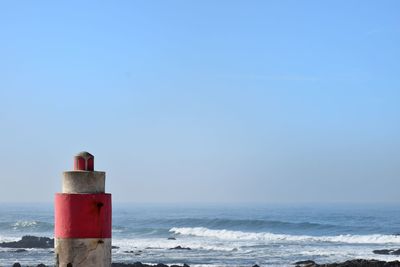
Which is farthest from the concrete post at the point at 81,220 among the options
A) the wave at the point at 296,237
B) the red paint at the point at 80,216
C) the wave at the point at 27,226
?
the wave at the point at 27,226

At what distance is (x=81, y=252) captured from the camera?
2746 millimetres

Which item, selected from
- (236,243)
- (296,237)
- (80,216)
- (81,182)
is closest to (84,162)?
(81,182)

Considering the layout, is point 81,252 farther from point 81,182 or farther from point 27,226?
point 27,226

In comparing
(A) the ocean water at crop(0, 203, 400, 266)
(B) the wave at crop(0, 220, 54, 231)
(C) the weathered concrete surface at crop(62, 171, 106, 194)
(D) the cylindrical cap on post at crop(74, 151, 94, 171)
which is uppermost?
(B) the wave at crop(0, 220, 54, 231)

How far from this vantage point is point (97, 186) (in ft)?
9.16

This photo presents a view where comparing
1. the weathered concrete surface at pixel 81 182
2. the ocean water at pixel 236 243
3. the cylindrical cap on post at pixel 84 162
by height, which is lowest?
the ocean water at pixel 236 243

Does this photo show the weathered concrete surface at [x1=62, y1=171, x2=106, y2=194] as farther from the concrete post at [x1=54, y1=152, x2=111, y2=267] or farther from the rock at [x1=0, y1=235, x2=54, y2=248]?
the rock at [x1=0, y1=235, x2=54, y2=248]

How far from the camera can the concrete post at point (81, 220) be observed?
2.75 m

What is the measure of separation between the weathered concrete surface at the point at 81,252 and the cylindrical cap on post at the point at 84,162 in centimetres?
24

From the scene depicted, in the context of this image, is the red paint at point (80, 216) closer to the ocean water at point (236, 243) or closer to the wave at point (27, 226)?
the ocean water at point (236, 243)

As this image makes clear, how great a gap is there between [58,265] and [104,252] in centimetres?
16

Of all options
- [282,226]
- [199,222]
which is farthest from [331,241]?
[199,222]

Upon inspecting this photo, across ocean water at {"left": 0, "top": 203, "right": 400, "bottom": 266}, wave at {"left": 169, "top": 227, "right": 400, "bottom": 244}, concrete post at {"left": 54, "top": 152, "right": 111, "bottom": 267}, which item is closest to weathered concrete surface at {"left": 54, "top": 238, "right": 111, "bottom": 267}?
concrete post at {"left": 54, "top": 152, "right": 111, "bottom": 267}

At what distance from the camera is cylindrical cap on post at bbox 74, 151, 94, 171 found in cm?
279
